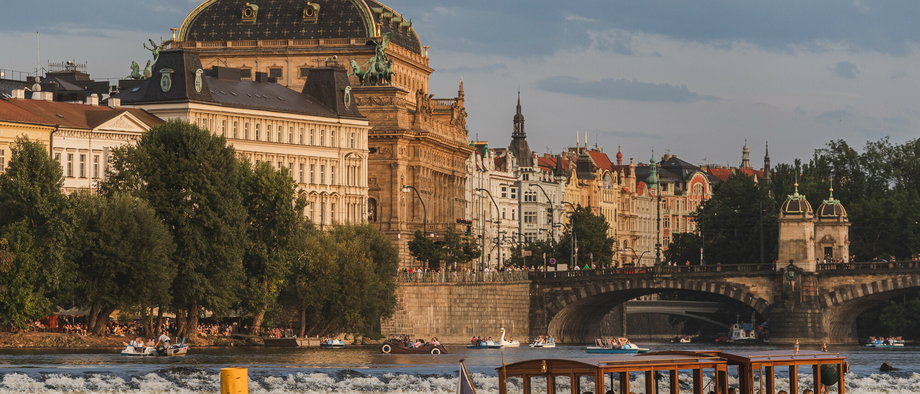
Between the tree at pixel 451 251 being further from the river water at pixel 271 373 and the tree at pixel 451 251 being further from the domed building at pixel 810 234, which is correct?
the river water at pixel 271 373

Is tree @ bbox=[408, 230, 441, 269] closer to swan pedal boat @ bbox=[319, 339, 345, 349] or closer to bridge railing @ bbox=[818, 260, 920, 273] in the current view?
bridge railing @ bbox=[818, 260, 920, 273]

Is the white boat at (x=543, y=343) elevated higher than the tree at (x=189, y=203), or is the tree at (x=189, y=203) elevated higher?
the tree at (x=189, y=203)

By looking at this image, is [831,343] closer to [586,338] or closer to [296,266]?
[586,338]

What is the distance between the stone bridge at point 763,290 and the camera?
17725cm

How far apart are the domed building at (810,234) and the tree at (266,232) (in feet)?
146

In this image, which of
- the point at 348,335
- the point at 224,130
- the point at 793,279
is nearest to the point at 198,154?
the point at 348,335

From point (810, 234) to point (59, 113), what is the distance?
57.8 metres

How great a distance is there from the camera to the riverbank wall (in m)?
177

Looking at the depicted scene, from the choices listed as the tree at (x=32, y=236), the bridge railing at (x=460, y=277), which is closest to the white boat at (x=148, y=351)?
the tree at (x=32, y=236)

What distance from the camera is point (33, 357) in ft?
400

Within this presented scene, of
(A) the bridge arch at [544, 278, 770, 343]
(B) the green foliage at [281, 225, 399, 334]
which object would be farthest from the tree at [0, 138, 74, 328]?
(A) the bridge arch at [544, 278, 770, 343]

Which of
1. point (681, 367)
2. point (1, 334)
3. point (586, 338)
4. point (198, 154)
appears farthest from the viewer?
point (586, 338)

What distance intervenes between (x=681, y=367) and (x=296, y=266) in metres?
87.9

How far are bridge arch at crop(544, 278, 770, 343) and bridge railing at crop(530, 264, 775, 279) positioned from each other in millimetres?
820
